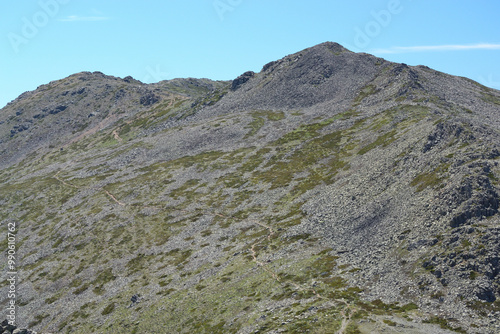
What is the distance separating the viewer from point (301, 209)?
332 feet

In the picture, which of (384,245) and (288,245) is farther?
(288,245)

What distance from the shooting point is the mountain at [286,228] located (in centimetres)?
5550

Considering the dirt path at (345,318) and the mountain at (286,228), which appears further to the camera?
the mountain at (286,228)

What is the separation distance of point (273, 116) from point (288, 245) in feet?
399

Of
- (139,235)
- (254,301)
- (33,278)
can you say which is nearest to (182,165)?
(139,235)

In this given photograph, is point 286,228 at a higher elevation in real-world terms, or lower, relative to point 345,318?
higher

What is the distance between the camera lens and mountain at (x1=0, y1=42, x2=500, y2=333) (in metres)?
55.5

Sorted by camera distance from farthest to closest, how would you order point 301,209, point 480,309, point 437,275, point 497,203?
point 301,209 → point 497,203 → point 437,275 → point 480,309

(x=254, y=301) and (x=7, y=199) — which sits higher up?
(x=7, y=199)

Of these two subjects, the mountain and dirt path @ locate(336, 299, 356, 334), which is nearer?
dirt path @ locate(336, 299, 356, 334)

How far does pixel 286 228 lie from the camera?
303 feet

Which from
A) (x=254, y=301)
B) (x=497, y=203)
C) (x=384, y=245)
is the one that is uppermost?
(x=497, y=203)

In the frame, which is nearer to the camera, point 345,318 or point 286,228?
Result: point 345,318

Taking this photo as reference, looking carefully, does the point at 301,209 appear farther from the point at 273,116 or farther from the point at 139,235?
the point at 273,116
